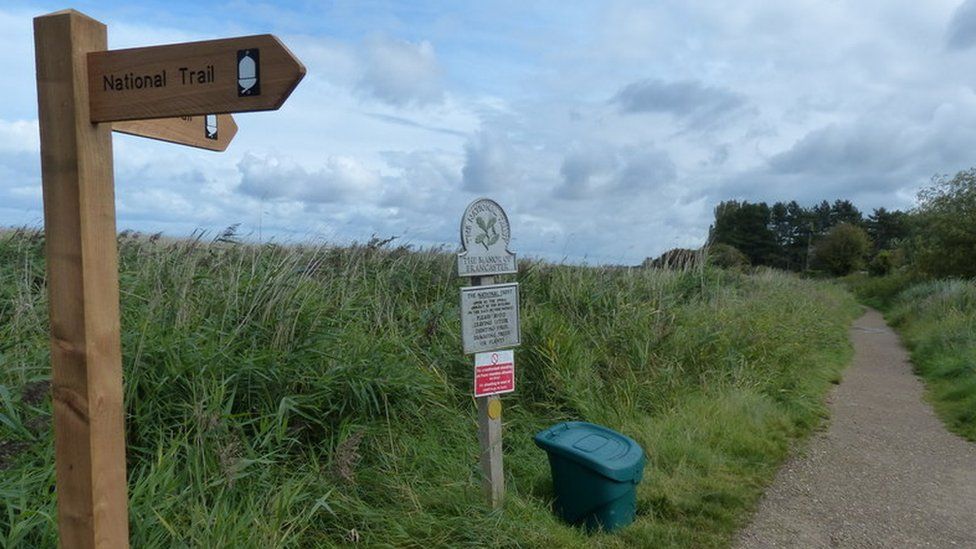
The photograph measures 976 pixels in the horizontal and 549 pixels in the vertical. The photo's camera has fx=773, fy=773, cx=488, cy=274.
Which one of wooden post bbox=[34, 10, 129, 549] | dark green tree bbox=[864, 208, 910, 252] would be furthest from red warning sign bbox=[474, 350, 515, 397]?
dark green tree bbox=[864, 208, 910, 252]

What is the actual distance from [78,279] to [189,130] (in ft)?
3.22

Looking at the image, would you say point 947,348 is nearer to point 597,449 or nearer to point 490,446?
point 597,449

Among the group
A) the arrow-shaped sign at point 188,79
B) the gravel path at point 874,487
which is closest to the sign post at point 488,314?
the gravel path at point 874,487

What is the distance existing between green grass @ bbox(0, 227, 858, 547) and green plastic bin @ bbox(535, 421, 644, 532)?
135 mm

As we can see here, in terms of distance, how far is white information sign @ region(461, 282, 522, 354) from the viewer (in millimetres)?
4828

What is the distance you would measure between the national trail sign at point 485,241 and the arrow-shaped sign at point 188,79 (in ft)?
8.17

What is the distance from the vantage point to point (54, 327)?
2.41 metres

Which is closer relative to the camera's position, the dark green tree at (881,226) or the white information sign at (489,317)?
the white information sign at (489,317)

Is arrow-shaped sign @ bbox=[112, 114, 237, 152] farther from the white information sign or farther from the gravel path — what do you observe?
the gravel path

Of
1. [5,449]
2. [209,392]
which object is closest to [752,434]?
[209,392]

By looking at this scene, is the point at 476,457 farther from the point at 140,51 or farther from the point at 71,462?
the point at 140,51

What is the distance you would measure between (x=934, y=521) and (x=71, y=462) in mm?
5738

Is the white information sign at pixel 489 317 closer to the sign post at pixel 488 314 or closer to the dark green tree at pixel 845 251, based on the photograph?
the sign post at pixel 488 314

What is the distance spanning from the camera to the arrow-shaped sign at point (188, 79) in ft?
7.71
